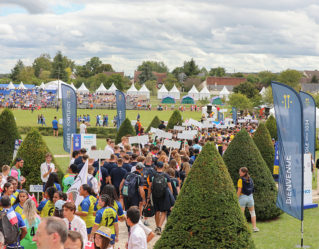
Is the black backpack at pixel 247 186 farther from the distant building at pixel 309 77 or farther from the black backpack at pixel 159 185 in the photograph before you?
the distant building at pixel 309 77

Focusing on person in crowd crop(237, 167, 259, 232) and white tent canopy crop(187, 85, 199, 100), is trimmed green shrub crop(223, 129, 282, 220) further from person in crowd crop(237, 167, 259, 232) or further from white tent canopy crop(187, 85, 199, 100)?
white tent canopy crop(187, 85, 199, 100)

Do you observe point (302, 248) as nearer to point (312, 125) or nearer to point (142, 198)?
point (142, 198)

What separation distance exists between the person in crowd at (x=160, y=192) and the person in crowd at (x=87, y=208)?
8.01 ft

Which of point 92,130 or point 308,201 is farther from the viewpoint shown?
point 92,130

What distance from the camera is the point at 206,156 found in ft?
22.3

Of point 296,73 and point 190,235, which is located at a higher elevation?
point 296,73

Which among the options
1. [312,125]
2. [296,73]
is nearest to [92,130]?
[312,125]

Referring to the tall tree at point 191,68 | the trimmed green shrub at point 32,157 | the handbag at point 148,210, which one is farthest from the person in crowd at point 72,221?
the tall tree at point 191,68

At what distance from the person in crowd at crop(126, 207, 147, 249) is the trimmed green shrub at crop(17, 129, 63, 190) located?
24.1ft

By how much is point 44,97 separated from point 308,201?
209 feet

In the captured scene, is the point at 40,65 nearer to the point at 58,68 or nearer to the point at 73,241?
the point at 58,68

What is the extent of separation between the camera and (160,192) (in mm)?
9867

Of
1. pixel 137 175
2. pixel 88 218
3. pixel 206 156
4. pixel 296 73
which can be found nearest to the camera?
pixel 206 156

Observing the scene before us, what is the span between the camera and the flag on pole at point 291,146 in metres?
9.50
